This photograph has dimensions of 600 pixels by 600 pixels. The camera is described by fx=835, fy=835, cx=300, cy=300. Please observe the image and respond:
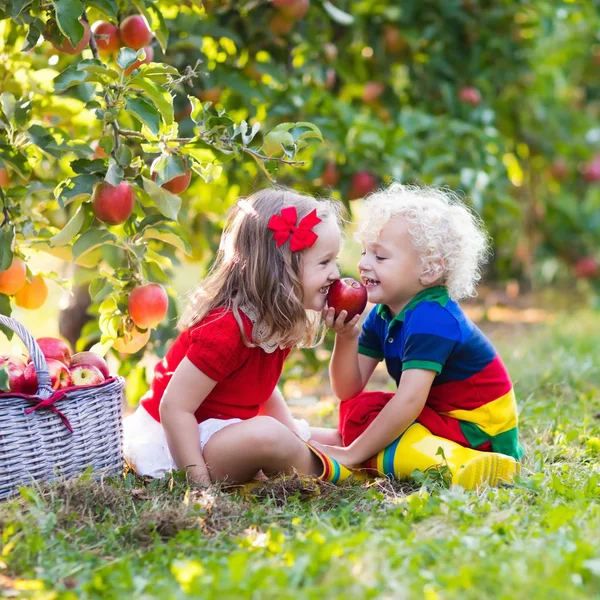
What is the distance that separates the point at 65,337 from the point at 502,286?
3741mm

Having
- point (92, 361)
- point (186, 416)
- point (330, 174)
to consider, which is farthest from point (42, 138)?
point (330, 174)

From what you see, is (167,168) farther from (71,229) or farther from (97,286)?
(97,286)

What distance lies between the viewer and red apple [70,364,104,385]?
80.4 inches

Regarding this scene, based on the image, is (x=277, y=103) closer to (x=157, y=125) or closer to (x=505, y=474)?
(x=157, y=125)

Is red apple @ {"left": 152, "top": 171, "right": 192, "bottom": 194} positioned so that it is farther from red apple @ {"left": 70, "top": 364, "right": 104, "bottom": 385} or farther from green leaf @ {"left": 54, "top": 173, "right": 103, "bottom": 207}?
red apple @ {"left": 70, "top": 364, "right": 104, "bottom": 385}

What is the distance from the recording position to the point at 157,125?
1985mm

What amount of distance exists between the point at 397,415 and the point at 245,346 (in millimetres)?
429

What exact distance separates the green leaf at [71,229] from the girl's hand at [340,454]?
2.79 feet

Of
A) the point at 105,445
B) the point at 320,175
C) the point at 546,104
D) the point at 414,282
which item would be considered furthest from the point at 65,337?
the point at 546,104

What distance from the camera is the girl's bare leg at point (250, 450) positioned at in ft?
6.79

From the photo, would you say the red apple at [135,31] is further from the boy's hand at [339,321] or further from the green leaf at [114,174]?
the boy's hand at [339,321]

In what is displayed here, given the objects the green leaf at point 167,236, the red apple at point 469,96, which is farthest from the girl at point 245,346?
the red apple at point 469,96

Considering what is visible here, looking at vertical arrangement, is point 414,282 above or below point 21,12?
below

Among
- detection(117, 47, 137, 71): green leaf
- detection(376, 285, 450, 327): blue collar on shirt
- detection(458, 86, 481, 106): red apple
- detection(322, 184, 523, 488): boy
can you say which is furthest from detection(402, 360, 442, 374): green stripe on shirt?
detection(458, 86, 481, 106): red apple
